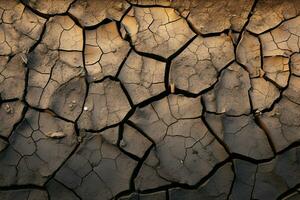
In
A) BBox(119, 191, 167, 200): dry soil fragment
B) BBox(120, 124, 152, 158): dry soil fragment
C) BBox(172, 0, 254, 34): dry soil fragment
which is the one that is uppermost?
BBox(172, 0, 254, 34): dry soil fragment

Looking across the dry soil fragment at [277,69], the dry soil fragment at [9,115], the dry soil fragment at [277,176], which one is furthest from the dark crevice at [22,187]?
the dry soil fragment at [277,69]

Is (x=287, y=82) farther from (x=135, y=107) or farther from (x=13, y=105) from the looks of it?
(x=13, y=105)

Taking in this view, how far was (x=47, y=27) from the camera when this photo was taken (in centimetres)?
334

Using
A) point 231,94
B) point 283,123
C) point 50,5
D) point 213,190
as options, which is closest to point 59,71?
point 50,5

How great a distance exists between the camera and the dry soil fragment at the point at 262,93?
315 cm

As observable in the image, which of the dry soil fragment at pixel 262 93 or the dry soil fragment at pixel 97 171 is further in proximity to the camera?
the dry soil fragment at pixel 262 93

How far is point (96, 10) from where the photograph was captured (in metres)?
3.42

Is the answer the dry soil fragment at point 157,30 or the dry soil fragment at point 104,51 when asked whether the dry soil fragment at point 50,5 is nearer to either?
the dry soil fragment at point 104,51

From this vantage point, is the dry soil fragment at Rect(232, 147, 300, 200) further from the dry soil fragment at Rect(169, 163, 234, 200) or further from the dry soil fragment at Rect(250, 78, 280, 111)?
the dry soil fragment at Rect(250, 78, 280, 111)

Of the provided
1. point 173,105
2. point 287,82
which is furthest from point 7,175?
point 287,82

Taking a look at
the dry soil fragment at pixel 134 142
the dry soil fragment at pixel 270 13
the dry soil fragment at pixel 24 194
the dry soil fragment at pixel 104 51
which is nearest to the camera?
the dry soil fragment at pixel 24 194

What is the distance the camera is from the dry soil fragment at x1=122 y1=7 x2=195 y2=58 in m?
3.30

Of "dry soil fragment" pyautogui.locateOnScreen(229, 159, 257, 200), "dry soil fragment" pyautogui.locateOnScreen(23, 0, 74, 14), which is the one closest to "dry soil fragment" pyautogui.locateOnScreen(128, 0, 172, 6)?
"dry soil fragment" pyautogui.locateOnScreen(23, 0, 74, 14)

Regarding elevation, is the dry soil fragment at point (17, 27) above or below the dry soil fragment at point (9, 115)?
above
